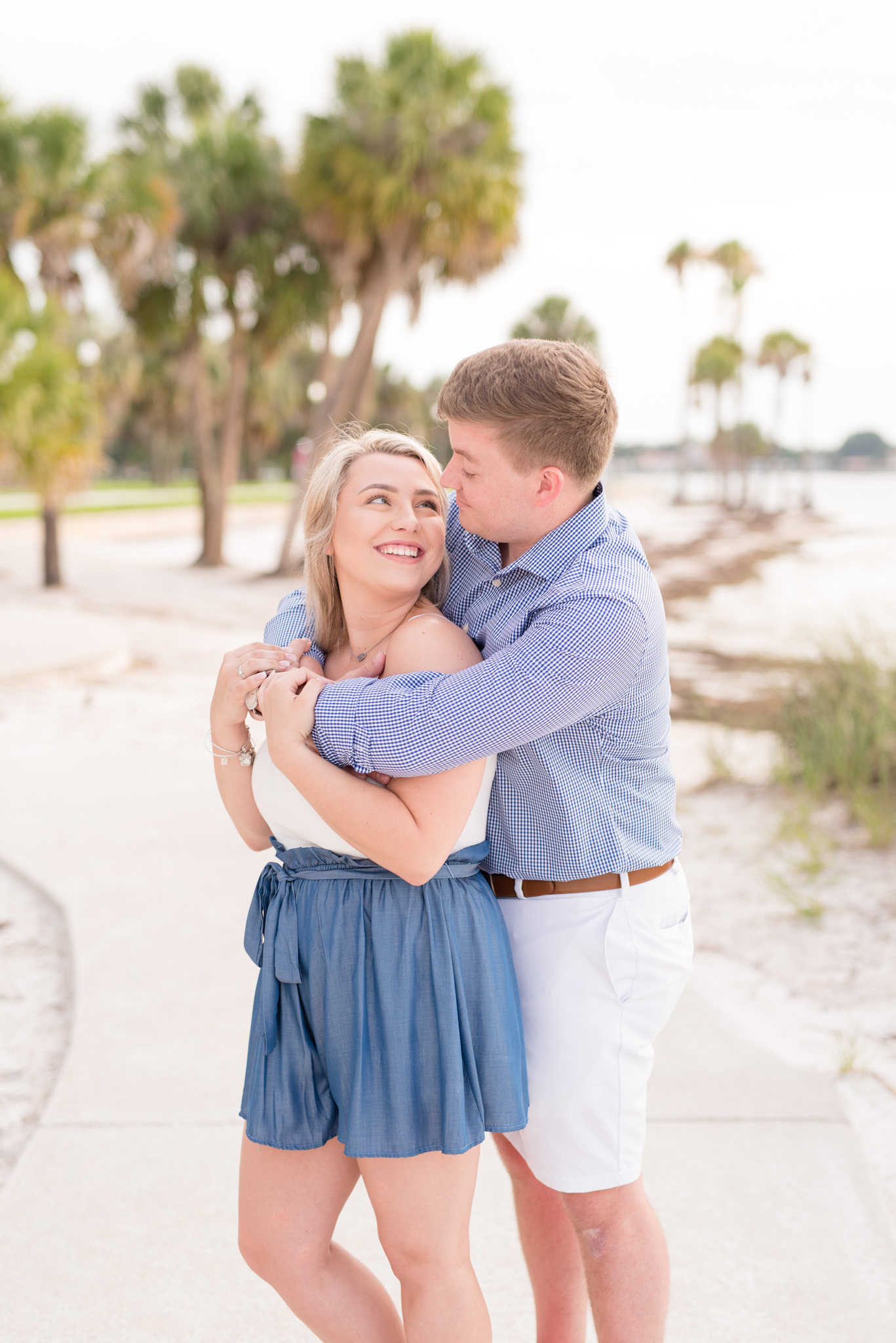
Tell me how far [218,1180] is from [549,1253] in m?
1.01

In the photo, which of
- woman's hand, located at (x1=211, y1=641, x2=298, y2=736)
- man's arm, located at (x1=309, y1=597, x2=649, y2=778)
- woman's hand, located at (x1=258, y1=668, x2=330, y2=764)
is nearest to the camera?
man's arm, located at (x1=309, y1=597, x2=649, y2=778)

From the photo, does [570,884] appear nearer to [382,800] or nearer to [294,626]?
[382,800]

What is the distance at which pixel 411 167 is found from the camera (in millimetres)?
17734

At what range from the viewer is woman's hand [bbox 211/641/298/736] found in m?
1.77

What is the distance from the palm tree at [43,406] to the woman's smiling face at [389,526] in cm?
1082

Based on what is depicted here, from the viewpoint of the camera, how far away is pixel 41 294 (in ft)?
50.6

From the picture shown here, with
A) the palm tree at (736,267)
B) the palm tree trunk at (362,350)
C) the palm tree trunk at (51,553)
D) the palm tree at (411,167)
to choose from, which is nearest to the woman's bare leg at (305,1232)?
the palm tree trunk at (51,553)

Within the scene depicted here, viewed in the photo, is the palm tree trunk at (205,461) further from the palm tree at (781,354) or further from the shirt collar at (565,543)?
the palm tree at (781,354)

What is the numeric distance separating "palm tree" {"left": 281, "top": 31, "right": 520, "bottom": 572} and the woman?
16.2 meters

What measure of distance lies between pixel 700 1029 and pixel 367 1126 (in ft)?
7.08

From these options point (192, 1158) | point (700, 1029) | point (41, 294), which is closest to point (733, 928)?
point (700, 1029)

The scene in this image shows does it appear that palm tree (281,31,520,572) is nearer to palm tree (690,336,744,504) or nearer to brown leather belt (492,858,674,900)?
brown leather belt (492,858,674,900)

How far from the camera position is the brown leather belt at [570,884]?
1.73m

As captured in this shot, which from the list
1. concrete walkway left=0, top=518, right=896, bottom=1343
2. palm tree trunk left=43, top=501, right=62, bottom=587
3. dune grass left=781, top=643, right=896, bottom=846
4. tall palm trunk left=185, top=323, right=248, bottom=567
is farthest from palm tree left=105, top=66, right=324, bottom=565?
concrete walkway left=0, top=518, right=896, bottom=1343
